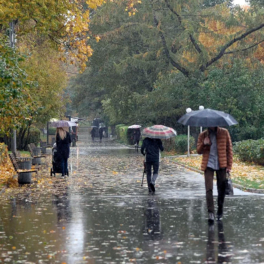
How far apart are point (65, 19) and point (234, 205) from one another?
12.1 metres

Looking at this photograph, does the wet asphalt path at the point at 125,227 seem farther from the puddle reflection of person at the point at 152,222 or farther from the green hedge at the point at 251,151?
the green hedge at the point at 251,151

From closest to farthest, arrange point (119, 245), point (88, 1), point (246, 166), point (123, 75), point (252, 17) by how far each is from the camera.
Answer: point (119, 245) < point (88, 1) < point (246, 166) < point (252, 17) < point (123, 75)

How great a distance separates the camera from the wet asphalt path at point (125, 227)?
803cm

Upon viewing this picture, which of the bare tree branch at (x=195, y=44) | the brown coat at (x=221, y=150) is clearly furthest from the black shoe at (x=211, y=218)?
the bare tree branch at (x=195, y=44)

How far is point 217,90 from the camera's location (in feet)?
123

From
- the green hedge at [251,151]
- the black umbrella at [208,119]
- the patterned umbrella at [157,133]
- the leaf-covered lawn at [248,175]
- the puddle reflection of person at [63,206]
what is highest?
the black umbrella at [208,119]

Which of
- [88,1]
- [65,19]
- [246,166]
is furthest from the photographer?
[246,166]

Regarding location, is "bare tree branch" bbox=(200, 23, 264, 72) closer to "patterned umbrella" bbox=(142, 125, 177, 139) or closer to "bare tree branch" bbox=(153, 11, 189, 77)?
"bare tree branch" bbox=(153, 11, 189, 77)

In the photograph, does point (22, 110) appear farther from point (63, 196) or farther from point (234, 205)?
point (234, 205)

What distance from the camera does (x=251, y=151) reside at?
26.4 metres

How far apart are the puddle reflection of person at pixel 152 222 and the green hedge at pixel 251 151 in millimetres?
12697

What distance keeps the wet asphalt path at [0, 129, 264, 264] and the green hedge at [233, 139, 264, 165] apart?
884cm

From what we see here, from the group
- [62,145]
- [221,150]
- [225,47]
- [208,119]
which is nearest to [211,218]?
[221,150]

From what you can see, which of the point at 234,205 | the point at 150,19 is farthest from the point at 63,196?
the point at 150,19
